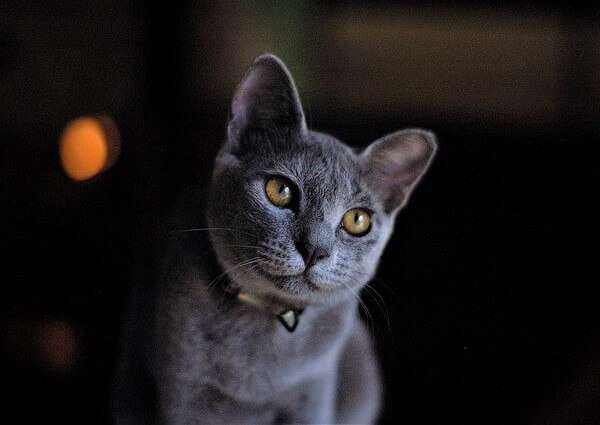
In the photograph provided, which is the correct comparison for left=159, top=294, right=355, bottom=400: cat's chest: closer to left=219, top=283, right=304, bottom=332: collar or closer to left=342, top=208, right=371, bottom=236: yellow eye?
left=219, top=283, right=304, bottom=332: collar

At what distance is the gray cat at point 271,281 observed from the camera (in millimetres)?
771

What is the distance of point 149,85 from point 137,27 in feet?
0.26

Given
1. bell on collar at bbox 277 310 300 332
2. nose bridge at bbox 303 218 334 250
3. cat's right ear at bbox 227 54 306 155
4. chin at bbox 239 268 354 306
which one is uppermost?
cat's right ear at bbox 227 54 306 155

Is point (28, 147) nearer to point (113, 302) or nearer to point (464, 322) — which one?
point (113, 302)

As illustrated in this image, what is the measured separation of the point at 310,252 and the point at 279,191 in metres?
0.09

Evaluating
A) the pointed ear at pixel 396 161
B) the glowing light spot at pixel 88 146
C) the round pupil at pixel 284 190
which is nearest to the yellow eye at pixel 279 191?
the round pupil at pixel 284 190

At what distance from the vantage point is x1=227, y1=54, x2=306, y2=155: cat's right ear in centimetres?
76

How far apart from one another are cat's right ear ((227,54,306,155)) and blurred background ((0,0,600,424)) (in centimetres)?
4

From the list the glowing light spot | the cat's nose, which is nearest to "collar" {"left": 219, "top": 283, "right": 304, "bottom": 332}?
the cat's nose

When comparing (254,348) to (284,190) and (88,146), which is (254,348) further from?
(88,146)

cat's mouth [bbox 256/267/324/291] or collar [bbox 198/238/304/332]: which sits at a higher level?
cat's mouth [bbox 256/267/324/291]

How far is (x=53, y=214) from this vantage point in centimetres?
83

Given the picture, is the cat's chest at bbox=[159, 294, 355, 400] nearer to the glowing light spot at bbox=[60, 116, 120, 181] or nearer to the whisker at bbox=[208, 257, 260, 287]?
the whisker at bbox=[208, 257, 260, 287]

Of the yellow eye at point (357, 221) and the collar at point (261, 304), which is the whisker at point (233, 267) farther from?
the yellow eye at point (357, 221)
